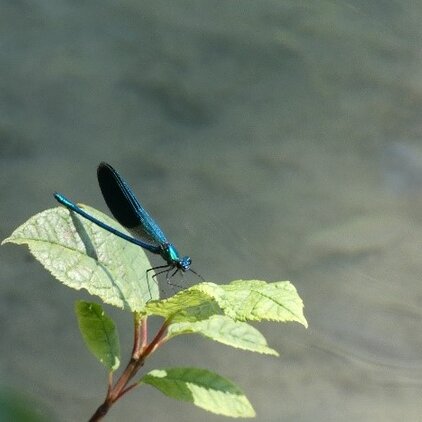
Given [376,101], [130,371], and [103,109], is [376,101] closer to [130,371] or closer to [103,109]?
[103,109]

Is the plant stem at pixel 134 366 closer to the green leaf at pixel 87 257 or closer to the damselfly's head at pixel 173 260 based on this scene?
the green leaf at pixel 87 257

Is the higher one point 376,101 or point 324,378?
point 376,101

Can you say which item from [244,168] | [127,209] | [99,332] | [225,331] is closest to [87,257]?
[99,332]

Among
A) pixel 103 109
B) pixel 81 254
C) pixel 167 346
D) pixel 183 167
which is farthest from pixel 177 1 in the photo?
pixel 81 254

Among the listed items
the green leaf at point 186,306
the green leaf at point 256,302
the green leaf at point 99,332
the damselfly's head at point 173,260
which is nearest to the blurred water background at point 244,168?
the damselfly's head at point 173,260

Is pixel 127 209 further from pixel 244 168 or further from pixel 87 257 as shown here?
pixel 244 168

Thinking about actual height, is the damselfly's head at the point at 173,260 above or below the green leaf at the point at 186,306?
above
